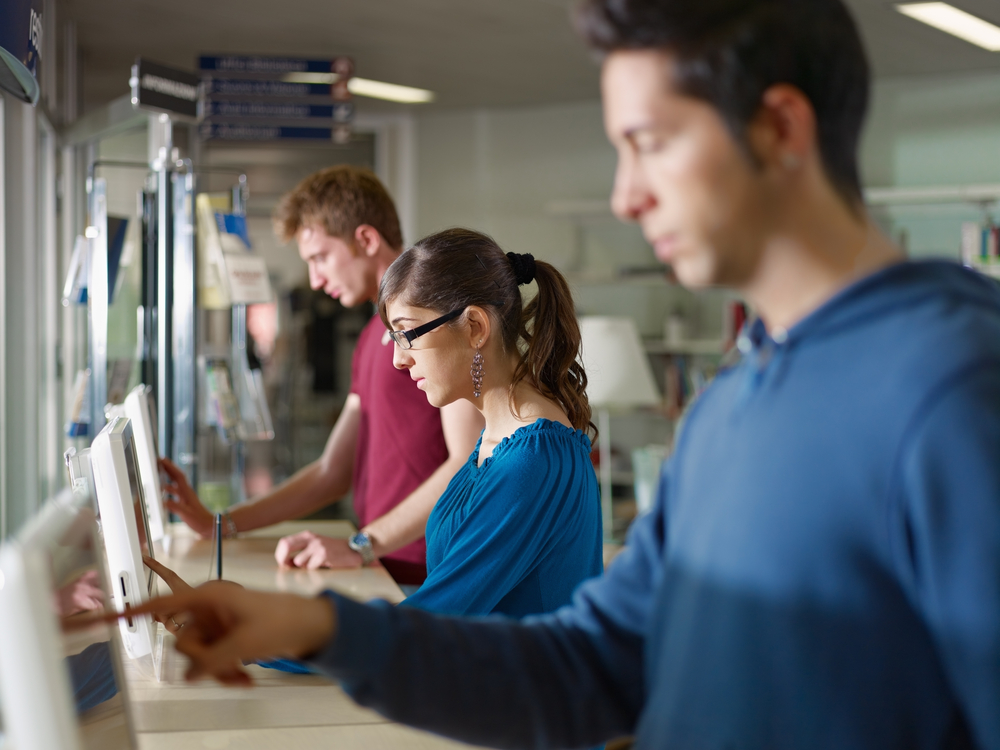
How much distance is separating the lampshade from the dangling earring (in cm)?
305

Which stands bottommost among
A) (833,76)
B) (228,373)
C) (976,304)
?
(228,373)

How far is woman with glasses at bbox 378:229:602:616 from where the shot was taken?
5.13 feet

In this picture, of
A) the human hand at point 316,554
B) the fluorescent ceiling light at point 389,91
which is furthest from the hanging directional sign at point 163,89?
the fluorescent ceiling light at point 389,91

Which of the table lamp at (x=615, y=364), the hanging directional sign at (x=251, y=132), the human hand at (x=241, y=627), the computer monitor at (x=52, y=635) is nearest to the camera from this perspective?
the computer monitor at (x=52, y=635)

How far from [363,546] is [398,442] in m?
0.29

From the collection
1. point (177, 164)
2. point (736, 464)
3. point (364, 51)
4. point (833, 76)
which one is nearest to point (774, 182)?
point (833, 76)

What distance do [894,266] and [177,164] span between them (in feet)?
9.05

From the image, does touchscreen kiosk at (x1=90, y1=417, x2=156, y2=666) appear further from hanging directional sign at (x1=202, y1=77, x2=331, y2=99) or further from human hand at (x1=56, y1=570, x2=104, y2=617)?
hanging directional sign at (x1=202, y1=77, x2=331, y2=99)

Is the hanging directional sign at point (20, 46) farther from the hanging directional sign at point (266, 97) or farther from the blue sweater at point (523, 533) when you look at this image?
the hanging directional sign at point (266, 97)

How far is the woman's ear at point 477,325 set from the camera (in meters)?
1.80

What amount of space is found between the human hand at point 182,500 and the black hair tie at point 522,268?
3.65ft

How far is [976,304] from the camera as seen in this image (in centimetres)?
72

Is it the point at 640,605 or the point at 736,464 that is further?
the point at 640,605

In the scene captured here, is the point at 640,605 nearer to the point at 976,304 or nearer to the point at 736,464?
the point at 736,464
